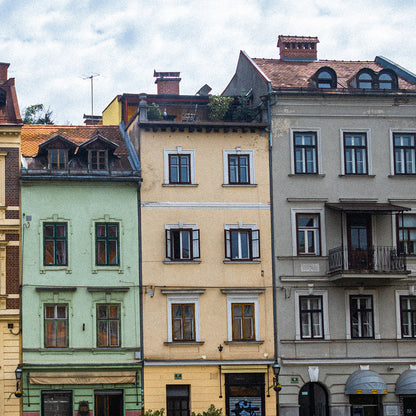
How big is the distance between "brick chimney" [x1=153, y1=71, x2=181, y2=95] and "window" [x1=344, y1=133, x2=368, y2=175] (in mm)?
Result: 10564

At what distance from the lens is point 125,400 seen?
42.8 meters

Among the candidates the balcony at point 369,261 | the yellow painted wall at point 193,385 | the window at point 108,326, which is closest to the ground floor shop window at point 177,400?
the yellow painted wall at point 193,385

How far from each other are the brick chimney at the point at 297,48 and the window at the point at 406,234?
10.8m

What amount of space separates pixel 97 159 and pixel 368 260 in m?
12.1

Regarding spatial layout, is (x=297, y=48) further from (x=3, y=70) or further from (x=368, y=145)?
(x=3, y=70)

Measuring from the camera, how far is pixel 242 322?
44.2 m

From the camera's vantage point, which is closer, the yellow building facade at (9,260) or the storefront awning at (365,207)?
the yellow building facade at (9,260)

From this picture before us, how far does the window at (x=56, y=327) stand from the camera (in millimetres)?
42781

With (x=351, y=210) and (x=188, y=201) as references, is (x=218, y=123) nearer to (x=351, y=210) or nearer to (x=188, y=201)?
(x=188, y=201)

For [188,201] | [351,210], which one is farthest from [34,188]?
[351,210]

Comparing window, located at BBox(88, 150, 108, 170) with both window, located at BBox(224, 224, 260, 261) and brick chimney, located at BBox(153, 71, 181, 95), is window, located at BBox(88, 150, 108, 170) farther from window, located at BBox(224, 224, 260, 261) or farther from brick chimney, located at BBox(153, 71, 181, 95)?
brick chimney, located at BBox(153, 71, 181, 95)

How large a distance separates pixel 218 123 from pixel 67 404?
42.9 ft

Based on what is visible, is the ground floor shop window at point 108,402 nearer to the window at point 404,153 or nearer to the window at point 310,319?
the window at point 310,319

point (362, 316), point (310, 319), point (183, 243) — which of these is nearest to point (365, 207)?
point (362, 316)
